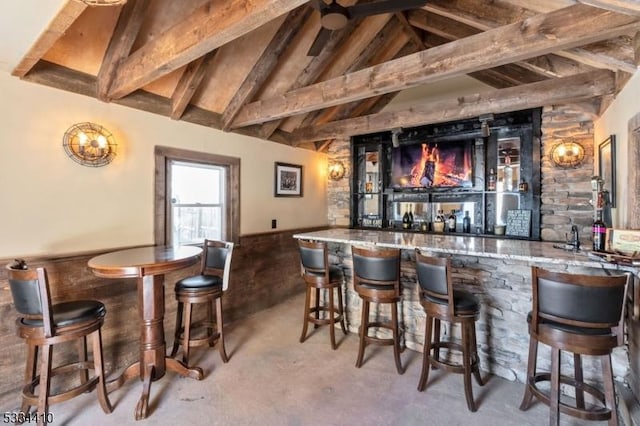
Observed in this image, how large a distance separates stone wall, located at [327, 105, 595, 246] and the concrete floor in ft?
7.49

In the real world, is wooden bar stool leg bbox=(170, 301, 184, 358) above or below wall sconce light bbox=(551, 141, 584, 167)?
below

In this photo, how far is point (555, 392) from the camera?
1880mm

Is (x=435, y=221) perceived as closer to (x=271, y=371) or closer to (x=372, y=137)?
(x=372, y=137)

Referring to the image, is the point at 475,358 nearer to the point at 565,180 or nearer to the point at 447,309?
the point at 447,309

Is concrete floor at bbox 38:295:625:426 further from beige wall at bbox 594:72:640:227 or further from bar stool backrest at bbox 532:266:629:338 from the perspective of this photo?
beige wall at bbox 594:72:640:227

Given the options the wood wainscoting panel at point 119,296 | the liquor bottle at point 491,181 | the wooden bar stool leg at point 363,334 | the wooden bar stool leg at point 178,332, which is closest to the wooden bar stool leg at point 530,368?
the wooden bar stool leg at point 363,334

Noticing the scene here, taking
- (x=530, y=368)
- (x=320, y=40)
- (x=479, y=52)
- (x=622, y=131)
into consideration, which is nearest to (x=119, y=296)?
(x=320, y=40)

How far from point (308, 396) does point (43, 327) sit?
6.27 feet

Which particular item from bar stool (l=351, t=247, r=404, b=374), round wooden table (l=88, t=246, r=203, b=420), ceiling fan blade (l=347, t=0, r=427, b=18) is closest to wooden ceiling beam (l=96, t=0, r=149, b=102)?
round wooden table (l=88, t=246, r=203, b=420)

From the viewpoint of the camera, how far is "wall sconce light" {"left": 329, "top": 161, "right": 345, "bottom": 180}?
568 centimetres

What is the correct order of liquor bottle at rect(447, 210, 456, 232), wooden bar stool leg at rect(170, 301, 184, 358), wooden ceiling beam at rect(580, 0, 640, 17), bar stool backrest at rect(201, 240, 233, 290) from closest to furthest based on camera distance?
wooden ceiling beam at rect(580, 0, 640, 17), wooden bar stool leg at rect(170, 301, 184, 358), bar stool backrest at rect(201, 240, 233, 290), liquor bottle at rect(447, 210, 456, 232)

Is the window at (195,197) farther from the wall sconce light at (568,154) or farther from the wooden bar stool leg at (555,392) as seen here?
the wall sconce light at (568,154)

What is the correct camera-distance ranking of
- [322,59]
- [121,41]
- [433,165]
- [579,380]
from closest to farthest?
[579,380], [121,41], [322,59], [433,165]

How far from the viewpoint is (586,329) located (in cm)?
187
